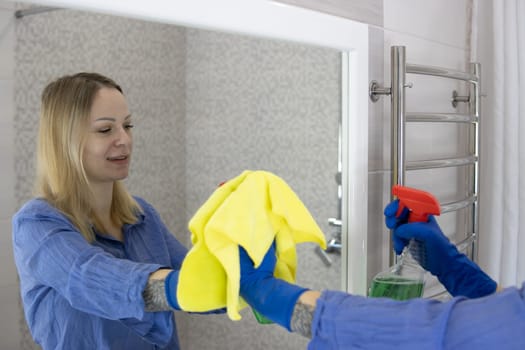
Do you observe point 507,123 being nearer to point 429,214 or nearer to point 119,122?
point 429,214

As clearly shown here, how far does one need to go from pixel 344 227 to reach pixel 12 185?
74 cm

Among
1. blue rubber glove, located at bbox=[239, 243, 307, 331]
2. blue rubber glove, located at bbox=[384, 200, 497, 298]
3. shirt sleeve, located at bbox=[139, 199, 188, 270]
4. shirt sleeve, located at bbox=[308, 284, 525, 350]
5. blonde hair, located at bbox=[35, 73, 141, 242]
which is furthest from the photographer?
blue rubber glove, located at bbox=[384, 200, 497, 298]

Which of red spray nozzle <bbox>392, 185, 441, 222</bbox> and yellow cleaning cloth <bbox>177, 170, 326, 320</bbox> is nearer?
yellow cleaning cloth <bbox>177, 170, 326, 320</bbox>

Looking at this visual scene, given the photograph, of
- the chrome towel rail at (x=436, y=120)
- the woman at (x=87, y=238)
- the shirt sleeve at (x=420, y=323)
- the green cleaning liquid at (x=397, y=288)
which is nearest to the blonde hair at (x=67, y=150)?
the woman at (x=87, y=238)

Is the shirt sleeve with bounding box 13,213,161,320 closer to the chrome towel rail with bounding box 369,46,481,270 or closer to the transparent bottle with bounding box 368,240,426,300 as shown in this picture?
the transparent bottle with bounding box 368,240,426,300

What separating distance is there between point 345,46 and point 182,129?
51 cm

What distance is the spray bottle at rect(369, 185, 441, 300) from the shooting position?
3.96 feet

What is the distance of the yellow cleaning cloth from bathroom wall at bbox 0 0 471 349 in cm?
21

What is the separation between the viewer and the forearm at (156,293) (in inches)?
31.1

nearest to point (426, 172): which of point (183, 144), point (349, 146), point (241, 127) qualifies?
point (349, 146)

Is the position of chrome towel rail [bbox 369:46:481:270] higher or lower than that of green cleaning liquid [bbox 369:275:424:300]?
higher

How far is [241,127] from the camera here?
3.71 feet

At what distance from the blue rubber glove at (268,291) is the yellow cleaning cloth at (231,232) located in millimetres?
22

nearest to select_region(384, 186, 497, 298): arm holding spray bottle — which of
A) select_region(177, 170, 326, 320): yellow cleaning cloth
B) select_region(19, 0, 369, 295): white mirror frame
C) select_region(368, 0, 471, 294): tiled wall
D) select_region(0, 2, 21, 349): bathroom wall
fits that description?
select_region(19, 0, 369, 295): white mirror frame
